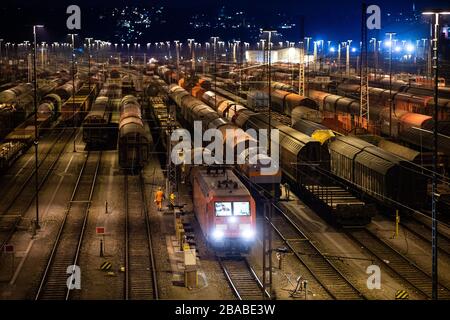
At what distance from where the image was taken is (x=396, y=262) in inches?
1025

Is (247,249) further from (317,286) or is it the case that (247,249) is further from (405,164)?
(405,164)

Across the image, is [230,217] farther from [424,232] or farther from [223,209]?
[424,232]

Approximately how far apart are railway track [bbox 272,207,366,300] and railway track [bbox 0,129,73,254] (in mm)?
11657

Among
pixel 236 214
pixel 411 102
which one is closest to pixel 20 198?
pixel 236 214

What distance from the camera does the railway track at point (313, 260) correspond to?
22656 millimetres

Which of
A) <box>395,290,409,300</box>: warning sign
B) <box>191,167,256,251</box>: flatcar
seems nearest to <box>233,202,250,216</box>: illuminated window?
<box>191,167,256,251</box>: flatcar

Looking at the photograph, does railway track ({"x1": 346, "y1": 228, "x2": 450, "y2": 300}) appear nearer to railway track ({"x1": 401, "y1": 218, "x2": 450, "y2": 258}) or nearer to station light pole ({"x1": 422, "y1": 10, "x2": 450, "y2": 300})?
railway track ({"x1": 401, "y1": 218, "x2": 450, "y2": 258})

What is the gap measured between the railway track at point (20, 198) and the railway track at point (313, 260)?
11657mm

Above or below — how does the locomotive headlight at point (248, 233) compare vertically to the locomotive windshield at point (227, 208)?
below

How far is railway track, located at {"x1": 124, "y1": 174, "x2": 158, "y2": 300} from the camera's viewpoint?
75.1 ft

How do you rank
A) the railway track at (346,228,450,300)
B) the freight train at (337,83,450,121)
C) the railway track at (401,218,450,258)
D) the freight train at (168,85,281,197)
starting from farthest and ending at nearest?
the freight train at (337,83,450,121) < the freight train at (168,85,281,197) < the railway track at (401,218,450,258) < the railway track at (346,228,450,300)

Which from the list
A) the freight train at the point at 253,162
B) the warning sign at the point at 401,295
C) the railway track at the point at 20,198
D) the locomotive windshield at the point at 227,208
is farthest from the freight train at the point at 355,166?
the railway track at the point at 20,198

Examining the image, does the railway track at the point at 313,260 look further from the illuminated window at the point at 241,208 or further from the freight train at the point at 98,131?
the freight train at the point at 98,131

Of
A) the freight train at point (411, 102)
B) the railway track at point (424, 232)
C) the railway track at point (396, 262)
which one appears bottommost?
the railway track at point (396, 262)
